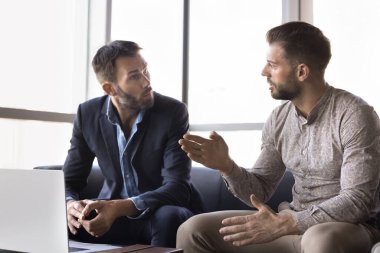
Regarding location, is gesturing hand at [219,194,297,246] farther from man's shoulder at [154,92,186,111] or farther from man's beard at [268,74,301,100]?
man's shoulder at [154,92,186,111]

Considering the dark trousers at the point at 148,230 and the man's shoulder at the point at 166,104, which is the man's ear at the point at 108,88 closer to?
the man's shoulder at the point at 166,104

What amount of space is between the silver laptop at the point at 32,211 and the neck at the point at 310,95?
40.2 inches

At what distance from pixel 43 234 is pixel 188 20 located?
117 inches

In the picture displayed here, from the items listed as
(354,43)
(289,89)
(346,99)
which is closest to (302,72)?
(289,89)

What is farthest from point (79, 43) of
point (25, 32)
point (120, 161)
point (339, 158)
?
point (339, 158)

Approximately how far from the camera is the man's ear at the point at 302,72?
195 cm

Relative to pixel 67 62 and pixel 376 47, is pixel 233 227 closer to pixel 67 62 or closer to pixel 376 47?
pixel 376 47

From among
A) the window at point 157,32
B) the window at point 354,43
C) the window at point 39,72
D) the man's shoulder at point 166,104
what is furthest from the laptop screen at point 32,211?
the window at point 157,32

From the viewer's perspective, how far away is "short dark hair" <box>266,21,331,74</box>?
1960mm

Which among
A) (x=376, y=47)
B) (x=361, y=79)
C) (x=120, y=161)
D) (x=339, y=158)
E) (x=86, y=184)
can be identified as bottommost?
(x=86, y=184)

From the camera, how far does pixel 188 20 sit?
4.03 metres

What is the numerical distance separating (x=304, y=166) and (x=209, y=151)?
361 mm

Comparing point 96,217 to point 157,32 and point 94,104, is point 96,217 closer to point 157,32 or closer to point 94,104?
point 94,104

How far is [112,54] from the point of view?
8.23 feet
